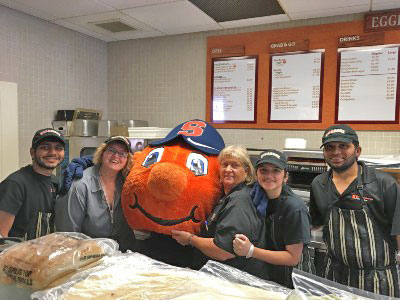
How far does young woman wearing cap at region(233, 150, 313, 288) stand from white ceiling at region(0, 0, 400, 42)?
1.84 metres

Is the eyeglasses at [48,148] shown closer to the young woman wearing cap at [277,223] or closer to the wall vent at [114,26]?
the young woman wearing cap at [277,223]

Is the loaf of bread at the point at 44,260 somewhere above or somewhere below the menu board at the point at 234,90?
below

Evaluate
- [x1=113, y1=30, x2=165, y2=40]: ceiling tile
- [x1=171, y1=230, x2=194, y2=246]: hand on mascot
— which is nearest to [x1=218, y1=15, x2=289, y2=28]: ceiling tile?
[x1=113, y1=30, x2=165, y2=40]: ceiling tile

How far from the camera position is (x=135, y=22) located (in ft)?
11.2

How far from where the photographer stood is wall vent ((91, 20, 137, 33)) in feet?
11.3

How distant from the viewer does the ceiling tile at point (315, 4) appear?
9.06 feet

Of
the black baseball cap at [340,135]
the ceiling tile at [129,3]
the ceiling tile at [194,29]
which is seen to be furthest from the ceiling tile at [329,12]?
the black baseball cap at [340,135]

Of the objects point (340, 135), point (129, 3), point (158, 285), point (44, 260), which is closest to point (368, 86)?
point (340, 135)

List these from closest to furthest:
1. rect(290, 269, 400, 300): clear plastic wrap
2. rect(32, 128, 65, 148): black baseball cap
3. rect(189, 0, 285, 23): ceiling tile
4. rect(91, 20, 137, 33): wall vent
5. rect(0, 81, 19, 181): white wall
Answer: rect(290, 269, 400, 300): clear plastic wrap, rect(32, 128, 65, 148): black baseball cap, rect(189, 0, 285, 23): ceiling tile, rect(0, 81, 19, 181): white wall, rect(91, 20, 137, 33): wall vent

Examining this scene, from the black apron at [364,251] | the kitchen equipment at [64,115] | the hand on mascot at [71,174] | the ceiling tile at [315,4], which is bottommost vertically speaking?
the black apron at [364,251]

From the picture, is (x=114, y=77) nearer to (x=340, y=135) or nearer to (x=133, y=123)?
(x=133, y=123)

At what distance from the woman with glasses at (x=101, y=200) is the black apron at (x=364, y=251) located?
108 cm

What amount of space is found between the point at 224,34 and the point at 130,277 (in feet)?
10.4

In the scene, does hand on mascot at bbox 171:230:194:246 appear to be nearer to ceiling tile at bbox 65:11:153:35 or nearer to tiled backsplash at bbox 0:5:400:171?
tiled backsplash at bbox 0:5:400:171
